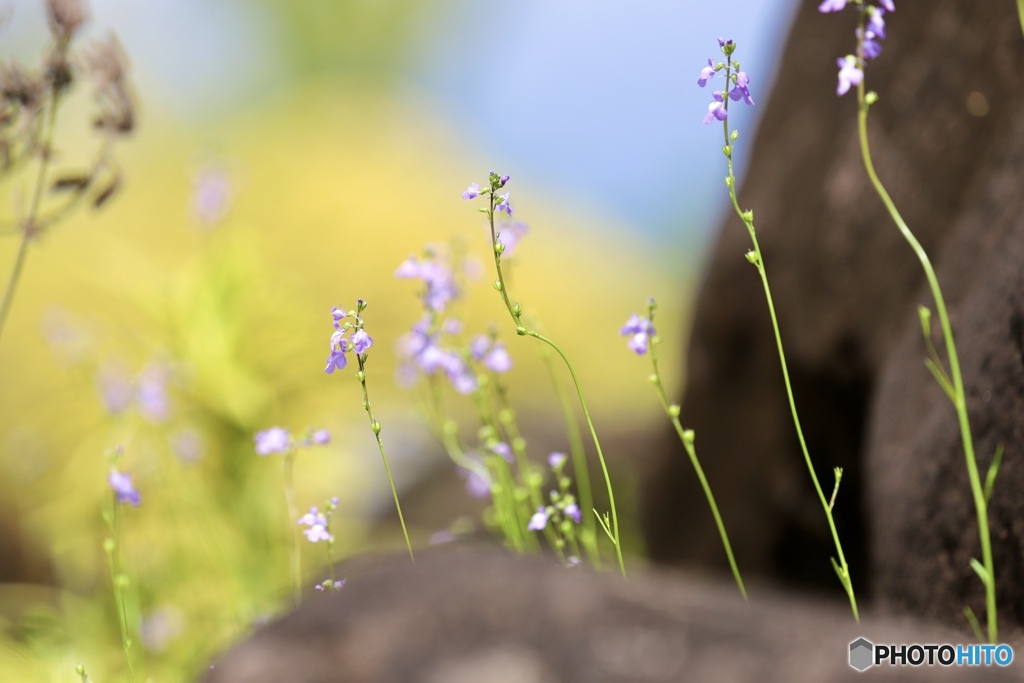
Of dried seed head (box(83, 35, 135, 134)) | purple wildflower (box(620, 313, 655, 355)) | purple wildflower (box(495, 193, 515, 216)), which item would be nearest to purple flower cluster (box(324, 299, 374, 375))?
purple wildflower (box(495, 193, 515, 216))

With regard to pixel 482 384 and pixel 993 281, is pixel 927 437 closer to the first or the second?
pixel 993 281

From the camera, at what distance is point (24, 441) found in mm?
5066

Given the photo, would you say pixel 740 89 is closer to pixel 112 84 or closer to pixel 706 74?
pixel 706 74

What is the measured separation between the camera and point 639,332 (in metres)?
1.78

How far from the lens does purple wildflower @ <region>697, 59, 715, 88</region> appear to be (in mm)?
1549

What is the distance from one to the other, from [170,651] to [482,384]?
241cm

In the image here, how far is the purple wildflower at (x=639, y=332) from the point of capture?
68.7 inches

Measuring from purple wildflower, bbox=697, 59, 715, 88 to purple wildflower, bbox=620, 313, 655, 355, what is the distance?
454 mm

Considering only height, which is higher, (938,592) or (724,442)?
(938,592)

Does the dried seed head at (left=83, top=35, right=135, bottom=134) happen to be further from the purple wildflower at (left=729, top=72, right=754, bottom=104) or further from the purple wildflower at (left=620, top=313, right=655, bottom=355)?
the purple wildflower at (left=729, top=72, right=754, bottom=104)

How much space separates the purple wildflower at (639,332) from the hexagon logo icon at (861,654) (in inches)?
32.1

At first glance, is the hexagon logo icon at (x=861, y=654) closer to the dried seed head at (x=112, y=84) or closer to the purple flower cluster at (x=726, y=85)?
the purple flower cluster at (x=726, y=85)

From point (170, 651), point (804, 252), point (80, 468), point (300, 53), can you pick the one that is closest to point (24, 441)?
point (80, 468)

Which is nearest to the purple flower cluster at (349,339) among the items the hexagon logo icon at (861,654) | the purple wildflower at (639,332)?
the purple wildflower at (639,332)
